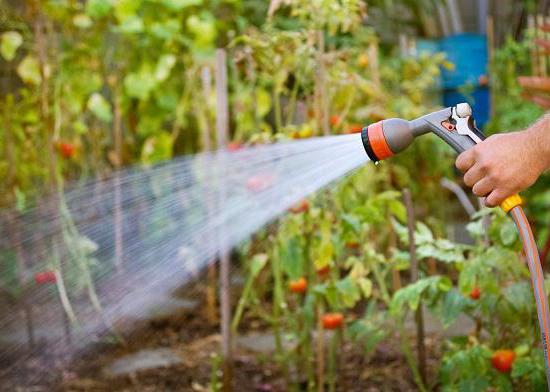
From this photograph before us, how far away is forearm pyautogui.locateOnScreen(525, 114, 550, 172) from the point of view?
126 cm

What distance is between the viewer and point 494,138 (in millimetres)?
1273

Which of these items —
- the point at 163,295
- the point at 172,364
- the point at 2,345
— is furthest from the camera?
the point at 163,295

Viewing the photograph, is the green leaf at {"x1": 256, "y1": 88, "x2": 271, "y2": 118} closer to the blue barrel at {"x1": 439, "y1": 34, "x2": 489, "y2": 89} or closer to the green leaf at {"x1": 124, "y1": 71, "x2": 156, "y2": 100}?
the green leaf at {"x1": 124, "y1": 71, "x2": 156, "y2": 100}

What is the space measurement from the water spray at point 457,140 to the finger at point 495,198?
0.06ft

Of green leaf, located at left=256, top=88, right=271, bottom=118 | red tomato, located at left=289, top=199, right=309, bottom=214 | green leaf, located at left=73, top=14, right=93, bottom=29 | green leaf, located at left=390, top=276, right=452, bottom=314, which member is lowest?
green leaf, located at left=390, top=276, right=452, bottom=314

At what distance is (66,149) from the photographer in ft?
11.5

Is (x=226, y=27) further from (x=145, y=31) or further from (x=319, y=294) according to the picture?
(x=319, y=294)

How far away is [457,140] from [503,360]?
0.86 m

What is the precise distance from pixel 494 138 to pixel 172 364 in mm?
2024

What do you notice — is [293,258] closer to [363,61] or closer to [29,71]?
[363,61]

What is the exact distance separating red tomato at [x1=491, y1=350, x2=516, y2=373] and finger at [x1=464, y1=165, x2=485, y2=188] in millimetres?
836

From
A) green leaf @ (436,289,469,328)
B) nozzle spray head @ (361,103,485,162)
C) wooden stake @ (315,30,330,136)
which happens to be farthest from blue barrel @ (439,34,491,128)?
nozzle spray head @ (361,103,485,162)

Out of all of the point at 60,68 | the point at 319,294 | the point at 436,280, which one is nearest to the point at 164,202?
the point at 60,68

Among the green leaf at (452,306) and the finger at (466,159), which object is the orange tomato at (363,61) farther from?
the finger at (466,159)
